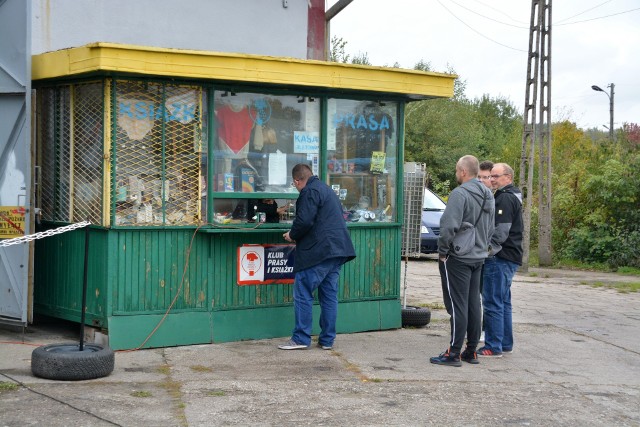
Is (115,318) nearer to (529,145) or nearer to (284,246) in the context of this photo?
(284,246)

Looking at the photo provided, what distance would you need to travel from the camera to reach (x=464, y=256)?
813cm

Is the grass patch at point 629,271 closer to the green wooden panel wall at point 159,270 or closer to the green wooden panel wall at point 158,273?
the green wooden panel wall at point 158,273

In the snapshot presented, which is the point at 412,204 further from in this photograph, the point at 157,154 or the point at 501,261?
the point at 157,154

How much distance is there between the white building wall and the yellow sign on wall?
65.2 inches

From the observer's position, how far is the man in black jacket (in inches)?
342

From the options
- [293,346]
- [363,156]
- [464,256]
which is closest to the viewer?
[464,256]

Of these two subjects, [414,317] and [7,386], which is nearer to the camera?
[7,386]

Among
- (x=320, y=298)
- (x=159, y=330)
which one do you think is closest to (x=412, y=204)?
(x=320, y=298)

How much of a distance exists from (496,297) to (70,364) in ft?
13.4

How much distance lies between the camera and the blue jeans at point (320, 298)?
28.3 ft

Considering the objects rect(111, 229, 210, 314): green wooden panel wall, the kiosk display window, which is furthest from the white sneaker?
the kiosk display window

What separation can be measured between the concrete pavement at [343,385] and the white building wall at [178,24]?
3.17m

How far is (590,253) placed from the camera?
21.3 m

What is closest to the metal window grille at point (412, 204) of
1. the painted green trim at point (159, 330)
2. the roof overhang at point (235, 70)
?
the roof overhang at point (235, 70)
